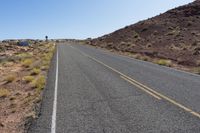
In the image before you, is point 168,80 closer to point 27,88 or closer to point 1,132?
point 27,88

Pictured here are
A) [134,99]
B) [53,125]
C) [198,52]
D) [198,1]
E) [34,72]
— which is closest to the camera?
[53,125]

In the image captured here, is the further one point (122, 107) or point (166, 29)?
point (166, 29)

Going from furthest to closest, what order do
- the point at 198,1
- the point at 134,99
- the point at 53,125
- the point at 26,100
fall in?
the point at 198,1 < the point at 26,100 < the point at 134,99 < the point at 53,125

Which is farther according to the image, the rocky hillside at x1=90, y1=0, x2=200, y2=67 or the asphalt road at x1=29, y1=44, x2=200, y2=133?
the rocky hillside at x1=90, y1=0, x2=200, y2=67

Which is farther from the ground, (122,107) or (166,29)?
(166,29)

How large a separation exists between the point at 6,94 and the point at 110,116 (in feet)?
24.4

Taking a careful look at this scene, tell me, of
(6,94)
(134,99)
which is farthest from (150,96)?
(6,94)

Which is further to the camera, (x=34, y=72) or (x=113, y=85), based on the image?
(x=34, y=72)

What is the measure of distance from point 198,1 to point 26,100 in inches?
3270

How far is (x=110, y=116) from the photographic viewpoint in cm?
916

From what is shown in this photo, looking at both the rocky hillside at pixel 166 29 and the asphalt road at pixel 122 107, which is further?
the rocky hillside at pixel 166 29

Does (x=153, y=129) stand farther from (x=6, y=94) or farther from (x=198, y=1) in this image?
(x=198, y=1)

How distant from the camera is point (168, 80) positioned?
634 inches

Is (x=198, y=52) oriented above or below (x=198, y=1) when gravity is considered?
below
